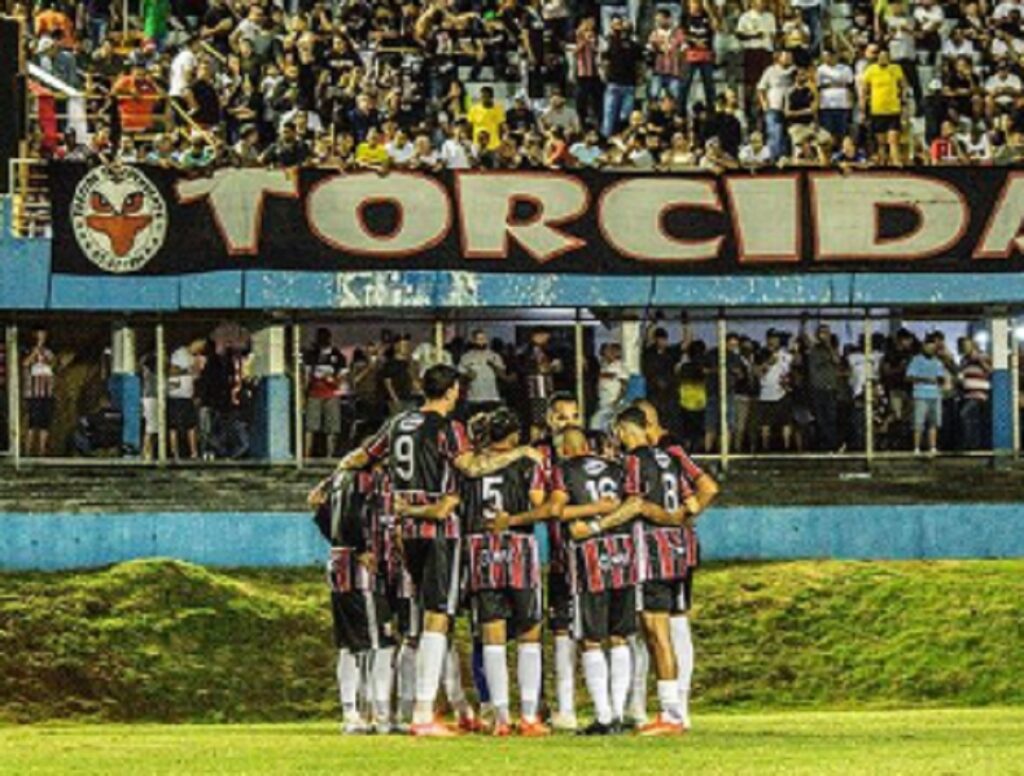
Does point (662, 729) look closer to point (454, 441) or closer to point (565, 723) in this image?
point (565, 723)

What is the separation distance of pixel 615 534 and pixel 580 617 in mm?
616

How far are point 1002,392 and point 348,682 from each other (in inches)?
572

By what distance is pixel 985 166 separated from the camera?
34.7m

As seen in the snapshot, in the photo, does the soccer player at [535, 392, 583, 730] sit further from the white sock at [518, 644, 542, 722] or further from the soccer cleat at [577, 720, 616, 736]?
the soccer cleat at [577, 720, 616, 736]

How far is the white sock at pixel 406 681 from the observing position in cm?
2206

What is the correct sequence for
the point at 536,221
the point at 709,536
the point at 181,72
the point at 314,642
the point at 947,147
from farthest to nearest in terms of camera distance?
the point at 181,72, the point at 947,147, the point at 536,221, the point at 709,536, the point at 314,642

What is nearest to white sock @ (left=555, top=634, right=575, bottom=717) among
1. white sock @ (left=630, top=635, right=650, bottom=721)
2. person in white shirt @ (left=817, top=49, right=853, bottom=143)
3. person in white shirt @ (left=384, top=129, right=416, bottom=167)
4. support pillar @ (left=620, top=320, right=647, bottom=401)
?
white sock @ (left=630, top=635, right=650, bottom=721)

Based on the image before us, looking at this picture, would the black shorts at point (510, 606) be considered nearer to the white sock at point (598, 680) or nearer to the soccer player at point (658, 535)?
the white sock at point (598, 680)

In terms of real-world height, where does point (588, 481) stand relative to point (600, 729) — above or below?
above

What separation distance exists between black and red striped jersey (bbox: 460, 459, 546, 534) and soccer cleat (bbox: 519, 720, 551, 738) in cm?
127

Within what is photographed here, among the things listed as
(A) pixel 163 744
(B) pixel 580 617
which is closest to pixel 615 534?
(B) pixel 580 617

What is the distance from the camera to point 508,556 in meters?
21.0

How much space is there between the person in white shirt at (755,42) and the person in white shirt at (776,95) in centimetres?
95

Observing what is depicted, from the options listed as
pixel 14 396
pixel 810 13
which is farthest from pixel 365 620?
pixel 810 13
